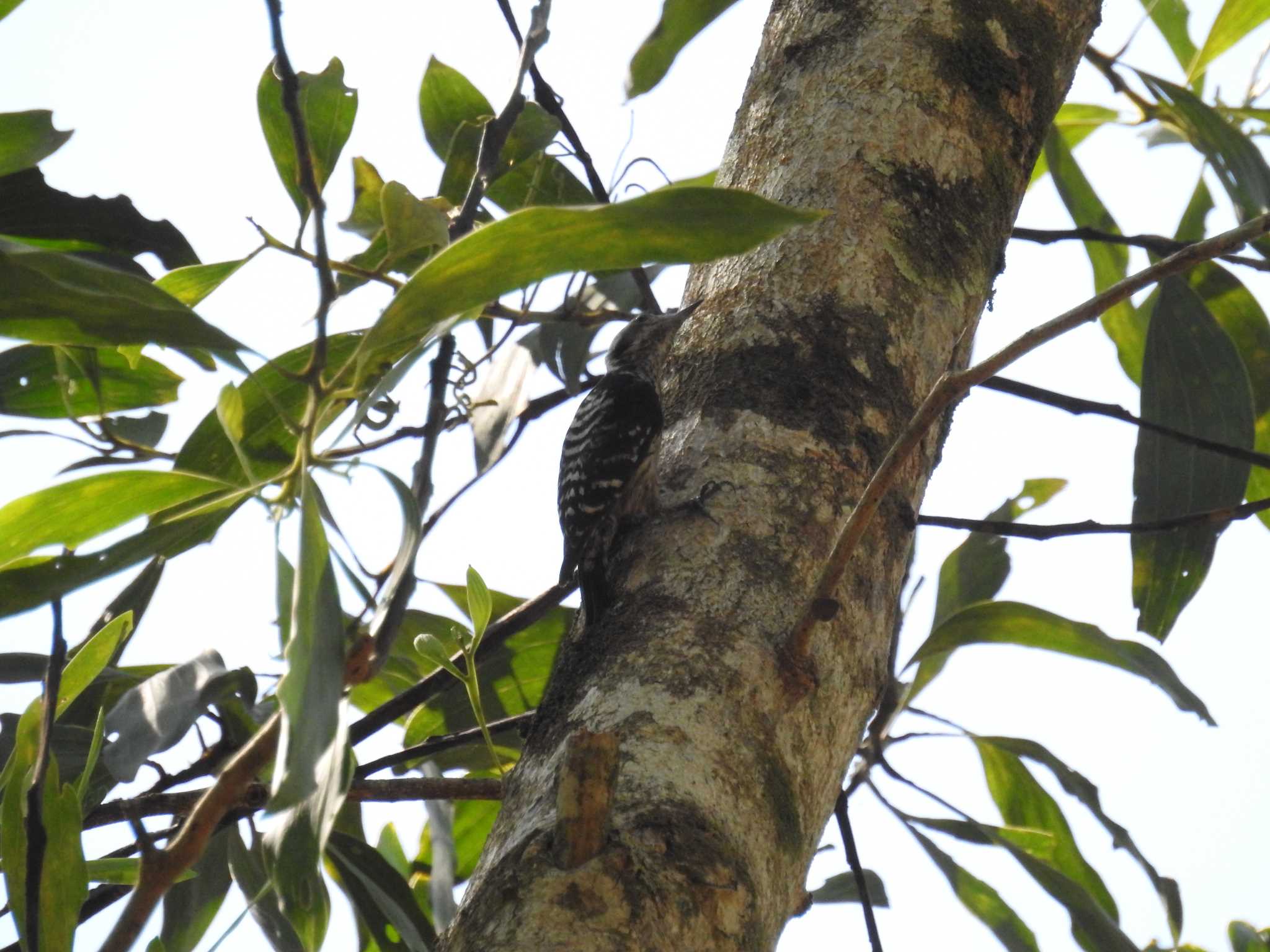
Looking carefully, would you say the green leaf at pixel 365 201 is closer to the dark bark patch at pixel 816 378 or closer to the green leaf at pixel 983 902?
the dark bark patch at pixel 816 378

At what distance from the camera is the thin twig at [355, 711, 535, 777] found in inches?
73.4

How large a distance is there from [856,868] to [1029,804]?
565 millimetres

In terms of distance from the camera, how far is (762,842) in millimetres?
1214

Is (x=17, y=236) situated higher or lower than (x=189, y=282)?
higher

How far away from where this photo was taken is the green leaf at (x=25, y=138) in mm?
1626

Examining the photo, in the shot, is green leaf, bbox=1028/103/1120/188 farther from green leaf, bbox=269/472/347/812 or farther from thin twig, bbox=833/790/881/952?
green leaf, bbox=269/472/347/812

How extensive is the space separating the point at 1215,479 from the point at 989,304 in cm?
59

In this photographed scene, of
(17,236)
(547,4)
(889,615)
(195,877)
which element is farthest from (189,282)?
(889,615)

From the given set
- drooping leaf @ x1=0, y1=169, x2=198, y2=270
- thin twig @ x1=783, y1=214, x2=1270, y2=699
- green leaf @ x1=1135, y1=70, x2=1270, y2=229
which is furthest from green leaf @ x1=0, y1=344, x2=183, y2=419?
green leaf @ x1=1135, y1=70, x2=1270, y2=229

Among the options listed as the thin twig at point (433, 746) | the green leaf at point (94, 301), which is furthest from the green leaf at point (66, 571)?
the thin twig at point (433, 746)

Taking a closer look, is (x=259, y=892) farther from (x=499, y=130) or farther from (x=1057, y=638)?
(x=1057, y=638)

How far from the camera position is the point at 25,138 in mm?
1628

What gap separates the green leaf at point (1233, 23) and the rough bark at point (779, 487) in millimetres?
790

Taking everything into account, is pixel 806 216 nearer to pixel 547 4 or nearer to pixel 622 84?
pixel 547 4
